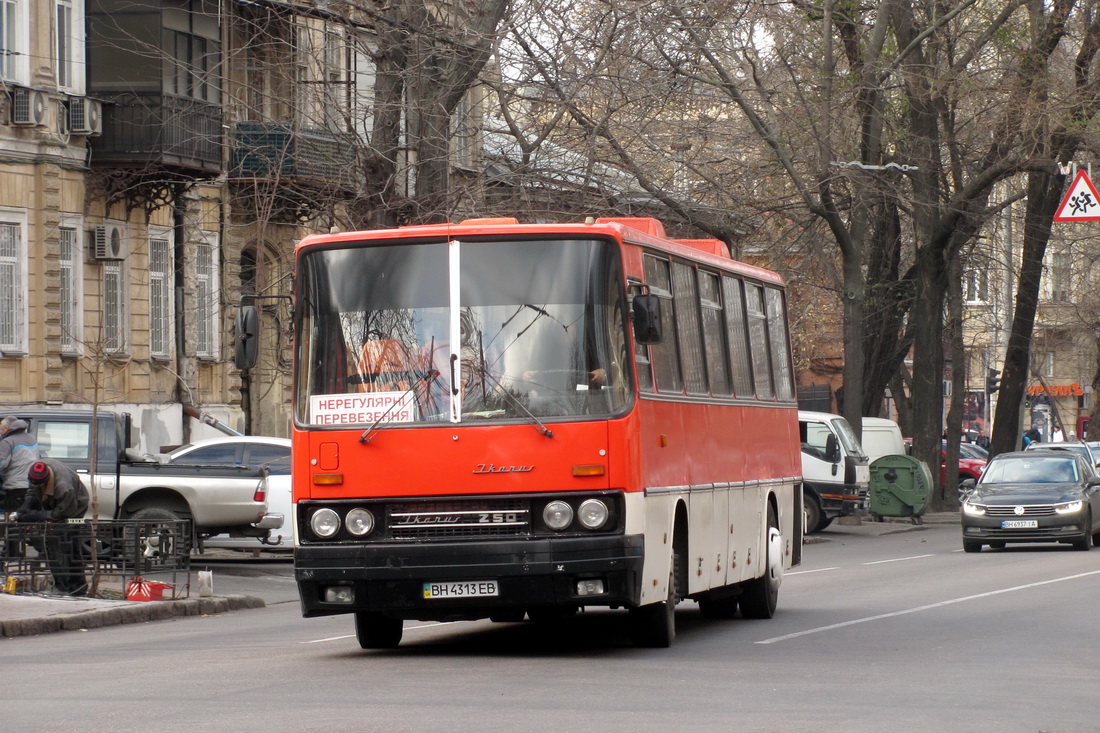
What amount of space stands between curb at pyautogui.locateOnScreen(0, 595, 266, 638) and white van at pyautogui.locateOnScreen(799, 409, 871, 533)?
15945mm

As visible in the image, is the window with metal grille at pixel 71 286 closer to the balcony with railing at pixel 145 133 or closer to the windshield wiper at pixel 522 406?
the balcony with railing at pixel 145 133

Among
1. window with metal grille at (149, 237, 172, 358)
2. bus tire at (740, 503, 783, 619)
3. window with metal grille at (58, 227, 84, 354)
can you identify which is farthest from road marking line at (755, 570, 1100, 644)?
window with metal grille at (149, 237, 172, 358)

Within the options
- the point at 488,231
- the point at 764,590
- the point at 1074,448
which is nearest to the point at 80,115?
the point at 764,590

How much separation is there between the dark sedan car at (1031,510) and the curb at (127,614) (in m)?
13.0

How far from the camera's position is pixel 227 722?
31.3 ft

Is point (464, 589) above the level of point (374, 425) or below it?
below

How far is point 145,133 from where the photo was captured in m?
31.7

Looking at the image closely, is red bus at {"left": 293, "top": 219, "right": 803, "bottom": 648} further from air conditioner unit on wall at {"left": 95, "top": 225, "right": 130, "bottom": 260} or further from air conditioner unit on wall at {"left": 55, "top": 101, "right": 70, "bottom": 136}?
air conditioner unit on wall at {"left": 95, "top": 225, "right": 130, "bottom": 260}

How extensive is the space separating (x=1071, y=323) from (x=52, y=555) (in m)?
51.5

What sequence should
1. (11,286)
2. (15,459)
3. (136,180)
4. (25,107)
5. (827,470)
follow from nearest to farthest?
(15,459), (25,107), (11,286), (136,180), (827,470)

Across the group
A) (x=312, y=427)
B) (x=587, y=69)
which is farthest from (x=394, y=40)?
(x=312, y=427)

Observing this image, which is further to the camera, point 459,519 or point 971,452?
point 971,452

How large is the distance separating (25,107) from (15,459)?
36.9 ft

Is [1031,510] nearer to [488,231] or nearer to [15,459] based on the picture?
[15,459]
